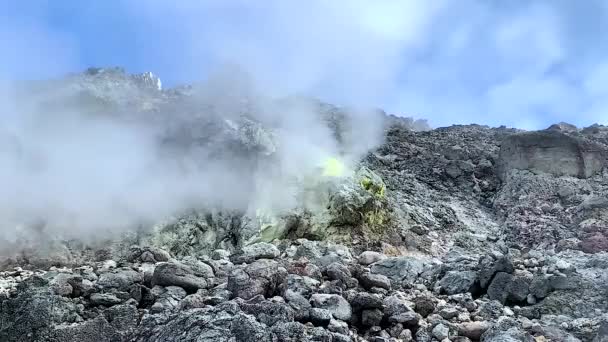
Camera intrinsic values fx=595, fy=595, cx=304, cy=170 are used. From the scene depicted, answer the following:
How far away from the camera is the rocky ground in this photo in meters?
6.27

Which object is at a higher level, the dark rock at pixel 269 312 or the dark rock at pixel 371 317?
the dark rock at pixel 371 317

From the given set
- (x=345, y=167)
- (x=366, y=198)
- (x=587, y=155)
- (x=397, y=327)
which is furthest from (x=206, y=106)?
(x=397, y=327)

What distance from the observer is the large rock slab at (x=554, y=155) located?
1463 cm

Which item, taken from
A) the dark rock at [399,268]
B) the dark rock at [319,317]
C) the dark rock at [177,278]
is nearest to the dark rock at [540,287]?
the dark rock at [399,268]

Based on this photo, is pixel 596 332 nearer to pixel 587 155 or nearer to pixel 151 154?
pixel 587 155

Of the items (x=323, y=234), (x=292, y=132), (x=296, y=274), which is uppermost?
(x=292, y=132)

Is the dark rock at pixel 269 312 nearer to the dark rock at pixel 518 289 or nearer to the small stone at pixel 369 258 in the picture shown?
the dark rock at pixel 518 289

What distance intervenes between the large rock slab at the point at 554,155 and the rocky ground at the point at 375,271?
0.03 meters

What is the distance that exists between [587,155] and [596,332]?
9.85 m

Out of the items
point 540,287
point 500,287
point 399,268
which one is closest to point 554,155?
point 399,268

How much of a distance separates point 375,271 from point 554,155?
26.4ft

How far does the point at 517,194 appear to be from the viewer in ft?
47.2

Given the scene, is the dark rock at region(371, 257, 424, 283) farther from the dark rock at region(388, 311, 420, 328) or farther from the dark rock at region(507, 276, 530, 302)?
the dark rock at region(388, 311, 420, 328)

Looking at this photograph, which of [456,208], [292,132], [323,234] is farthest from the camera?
[292,132]
